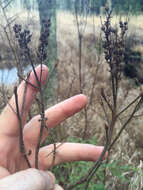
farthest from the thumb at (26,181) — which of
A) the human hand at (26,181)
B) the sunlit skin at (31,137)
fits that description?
the sunlit skin at (31,137)

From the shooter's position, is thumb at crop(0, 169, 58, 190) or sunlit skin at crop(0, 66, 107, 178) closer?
thumb at crop(0, 169, 58, 190)

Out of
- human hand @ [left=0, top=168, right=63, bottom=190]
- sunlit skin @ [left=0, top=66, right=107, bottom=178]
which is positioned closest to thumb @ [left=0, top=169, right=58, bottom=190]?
→ human hand @ [left=0, top=168, right=63, bottom=190]

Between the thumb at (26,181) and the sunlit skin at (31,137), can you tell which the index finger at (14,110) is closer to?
the sunlit skin at (31,137)

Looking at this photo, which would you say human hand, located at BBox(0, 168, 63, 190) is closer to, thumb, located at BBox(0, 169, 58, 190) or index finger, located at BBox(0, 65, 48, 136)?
thumb, located at BBox(0, 169, 58, 190)

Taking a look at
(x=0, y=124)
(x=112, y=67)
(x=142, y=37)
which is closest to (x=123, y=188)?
(x=0, y=124)

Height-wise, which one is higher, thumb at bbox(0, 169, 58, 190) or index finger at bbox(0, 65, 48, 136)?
index finger at bbox(0, 65, 48, 136)

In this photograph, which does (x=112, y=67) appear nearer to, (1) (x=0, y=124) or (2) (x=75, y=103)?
(2) (x=75, y=103)

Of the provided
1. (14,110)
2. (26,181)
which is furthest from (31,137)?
(26,181)
